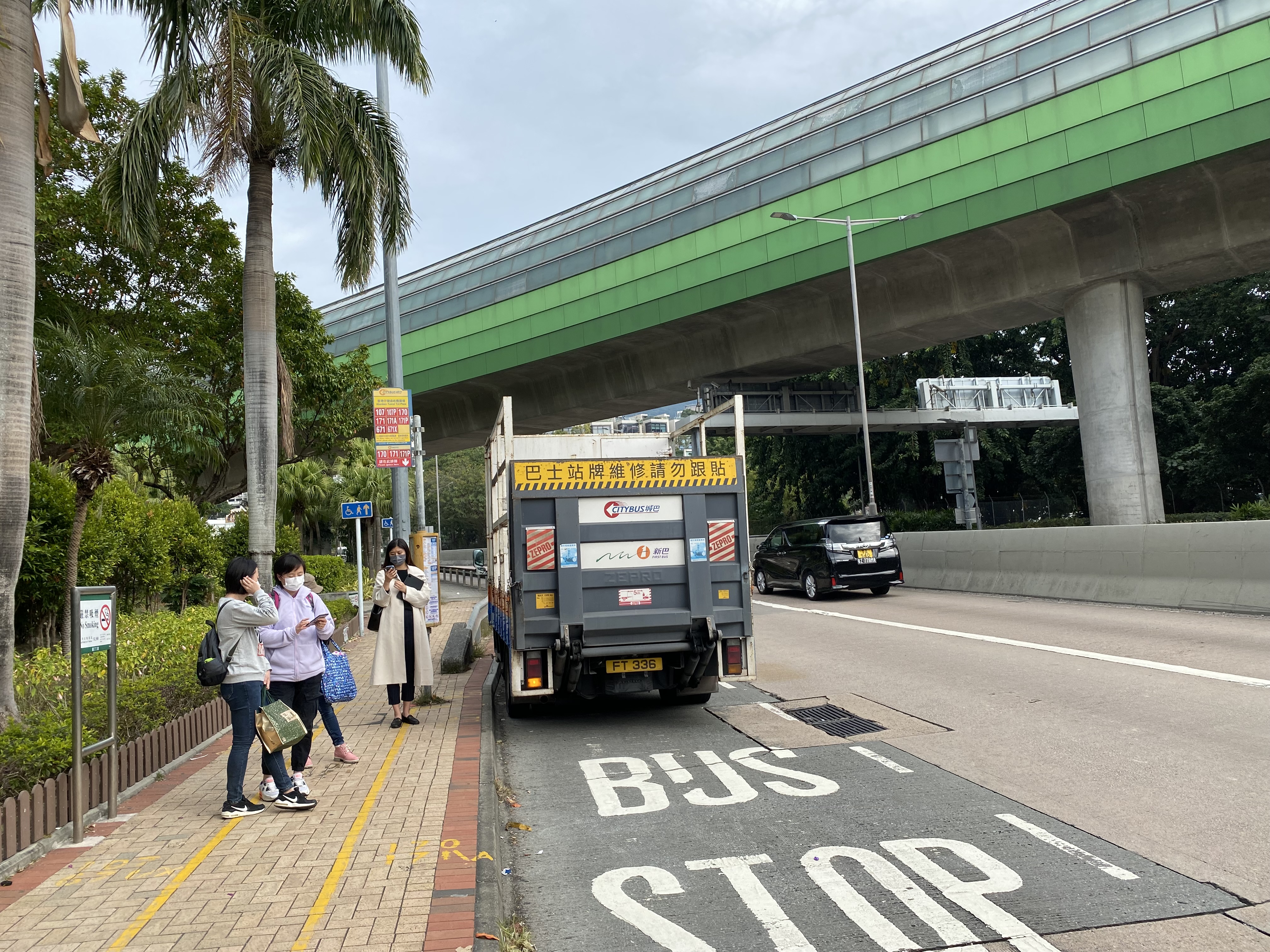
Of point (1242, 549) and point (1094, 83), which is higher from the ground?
point (1094, 83)

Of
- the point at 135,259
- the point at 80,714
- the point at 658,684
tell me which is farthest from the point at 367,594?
the point at 80,714

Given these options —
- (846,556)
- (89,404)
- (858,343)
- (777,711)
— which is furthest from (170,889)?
(858,343)

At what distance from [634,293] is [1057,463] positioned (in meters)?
22.5

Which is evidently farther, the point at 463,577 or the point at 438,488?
the point at 438,488

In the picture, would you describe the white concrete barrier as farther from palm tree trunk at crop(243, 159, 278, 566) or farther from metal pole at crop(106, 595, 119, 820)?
metal pole at crop(106, 595, 119, 820)

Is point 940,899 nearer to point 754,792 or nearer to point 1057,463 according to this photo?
point 754,792

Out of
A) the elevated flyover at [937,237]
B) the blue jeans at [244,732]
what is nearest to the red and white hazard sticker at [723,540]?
the blue jeans at [244,732]

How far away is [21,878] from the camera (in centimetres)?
519

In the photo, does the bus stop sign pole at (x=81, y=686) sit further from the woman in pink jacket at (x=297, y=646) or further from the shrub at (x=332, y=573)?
the shrub at (x=332, y=573)

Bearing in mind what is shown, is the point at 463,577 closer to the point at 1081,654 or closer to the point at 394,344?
the point at 394,344

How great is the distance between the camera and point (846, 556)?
68.4ft

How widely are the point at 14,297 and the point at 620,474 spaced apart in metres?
4.90

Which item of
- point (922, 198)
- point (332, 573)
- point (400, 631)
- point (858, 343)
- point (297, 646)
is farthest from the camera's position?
point (332, 573)

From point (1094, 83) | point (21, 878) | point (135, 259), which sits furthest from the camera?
point (1094, 83)
